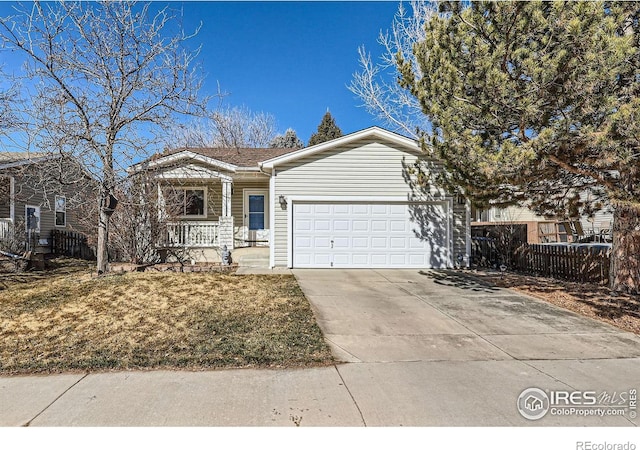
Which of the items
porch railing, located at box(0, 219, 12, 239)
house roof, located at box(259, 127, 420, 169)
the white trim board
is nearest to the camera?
the white trim board

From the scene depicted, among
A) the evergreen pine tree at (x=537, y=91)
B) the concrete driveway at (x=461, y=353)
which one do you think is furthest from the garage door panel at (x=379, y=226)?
the evergreen pine tree at (x=537, y=91)

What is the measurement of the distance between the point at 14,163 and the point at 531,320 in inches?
650

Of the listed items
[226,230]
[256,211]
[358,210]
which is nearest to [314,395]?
[358,210]

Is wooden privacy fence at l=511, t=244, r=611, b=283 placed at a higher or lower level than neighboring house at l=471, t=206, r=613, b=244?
lower

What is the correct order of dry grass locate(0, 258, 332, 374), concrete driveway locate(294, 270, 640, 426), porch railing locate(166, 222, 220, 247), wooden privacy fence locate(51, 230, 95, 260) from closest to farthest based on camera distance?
concrete driveway locate(294, 270, 640, 426), dry grass locate(0, 258, 332, 374), porch railing locate(166, 222, 220, 247), wooden privacy fence locate(51, 230, 95, 260)

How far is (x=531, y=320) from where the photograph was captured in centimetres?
638

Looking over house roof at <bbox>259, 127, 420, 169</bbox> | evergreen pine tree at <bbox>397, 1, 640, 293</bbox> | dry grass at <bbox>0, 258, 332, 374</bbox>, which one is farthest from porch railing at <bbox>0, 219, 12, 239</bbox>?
evergreen pine tree at <bbox>397, 1, 640, 293</bbox>

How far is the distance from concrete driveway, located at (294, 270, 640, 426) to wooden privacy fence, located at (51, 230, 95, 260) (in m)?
11.9

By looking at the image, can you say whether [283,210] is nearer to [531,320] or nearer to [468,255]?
[468,255]

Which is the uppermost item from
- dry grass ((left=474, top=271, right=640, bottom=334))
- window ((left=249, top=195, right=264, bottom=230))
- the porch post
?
window ((left=249, top=195, right=264, bottom=230))

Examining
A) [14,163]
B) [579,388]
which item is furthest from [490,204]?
[14,163]

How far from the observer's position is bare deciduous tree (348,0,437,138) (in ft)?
49.6

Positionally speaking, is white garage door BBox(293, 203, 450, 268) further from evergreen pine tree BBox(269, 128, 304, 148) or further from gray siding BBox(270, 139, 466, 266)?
evergreen pine tree BBox(269, 128, 304, 148)

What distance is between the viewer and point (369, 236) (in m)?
11.4
